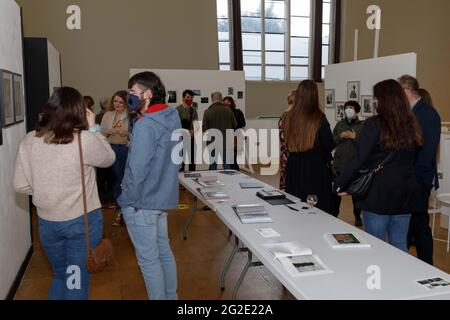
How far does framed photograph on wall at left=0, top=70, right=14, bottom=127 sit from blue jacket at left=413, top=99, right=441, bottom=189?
292cm

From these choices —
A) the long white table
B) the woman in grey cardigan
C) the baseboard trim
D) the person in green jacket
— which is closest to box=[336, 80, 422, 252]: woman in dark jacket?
the long white table

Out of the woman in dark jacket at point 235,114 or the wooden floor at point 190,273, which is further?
the woman in dark jacket at point 235,114

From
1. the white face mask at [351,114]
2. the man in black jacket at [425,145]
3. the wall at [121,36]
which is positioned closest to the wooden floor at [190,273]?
the man in black jacket at [425,145]

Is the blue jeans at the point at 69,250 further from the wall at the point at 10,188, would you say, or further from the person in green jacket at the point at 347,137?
the person in green jacket at the point at 347,137

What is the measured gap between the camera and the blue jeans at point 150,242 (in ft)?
8.11

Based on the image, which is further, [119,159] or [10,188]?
[119,159]

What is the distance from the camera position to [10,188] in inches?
137

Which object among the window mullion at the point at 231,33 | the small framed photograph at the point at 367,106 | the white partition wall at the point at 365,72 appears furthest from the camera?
the window mullion at the point at 231,33

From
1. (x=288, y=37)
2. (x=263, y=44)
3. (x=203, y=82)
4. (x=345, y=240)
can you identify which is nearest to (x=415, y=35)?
(x=288, y=37)

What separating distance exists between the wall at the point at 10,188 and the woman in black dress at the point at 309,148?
6.95 feet

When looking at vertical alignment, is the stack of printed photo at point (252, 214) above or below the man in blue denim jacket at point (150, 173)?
below

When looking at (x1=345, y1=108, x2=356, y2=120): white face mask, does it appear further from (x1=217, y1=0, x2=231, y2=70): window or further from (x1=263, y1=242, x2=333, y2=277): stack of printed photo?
(x1=217, y1=0, x2=231, y2=70): window

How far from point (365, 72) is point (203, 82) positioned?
315 cm

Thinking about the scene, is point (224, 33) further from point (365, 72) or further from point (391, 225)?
point (391, 225)
